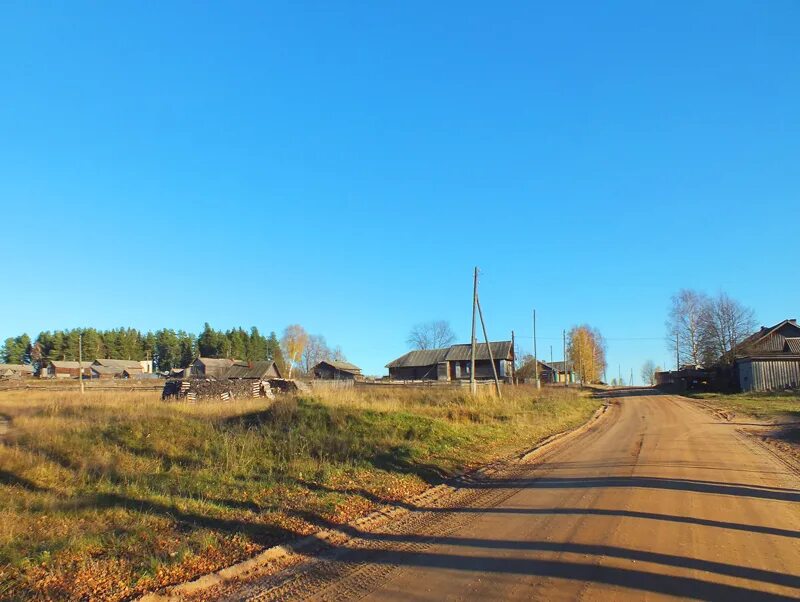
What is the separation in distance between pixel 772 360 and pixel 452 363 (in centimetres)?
3871

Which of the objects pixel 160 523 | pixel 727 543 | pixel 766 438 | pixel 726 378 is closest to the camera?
pixel 727 543

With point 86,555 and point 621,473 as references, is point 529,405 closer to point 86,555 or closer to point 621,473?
point 621,473

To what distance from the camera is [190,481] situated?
9.68m

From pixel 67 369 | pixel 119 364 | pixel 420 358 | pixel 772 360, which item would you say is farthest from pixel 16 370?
pixel 772 360

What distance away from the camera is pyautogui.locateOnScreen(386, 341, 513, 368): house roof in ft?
236

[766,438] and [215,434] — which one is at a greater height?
[215,434]

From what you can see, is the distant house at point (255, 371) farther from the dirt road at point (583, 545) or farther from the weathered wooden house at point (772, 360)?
the dirt road at point (583, 545)

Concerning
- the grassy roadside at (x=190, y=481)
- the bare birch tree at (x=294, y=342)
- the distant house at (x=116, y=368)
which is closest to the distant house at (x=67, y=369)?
the distant house at (x=116, y=368)

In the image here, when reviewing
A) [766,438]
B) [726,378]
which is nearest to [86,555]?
[766,438]

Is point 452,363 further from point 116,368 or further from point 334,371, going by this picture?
point 116,368

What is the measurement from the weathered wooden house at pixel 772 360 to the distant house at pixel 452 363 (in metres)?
25.5

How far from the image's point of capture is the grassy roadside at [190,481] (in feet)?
19.5

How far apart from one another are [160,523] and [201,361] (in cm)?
9009

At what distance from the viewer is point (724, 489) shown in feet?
31.6
